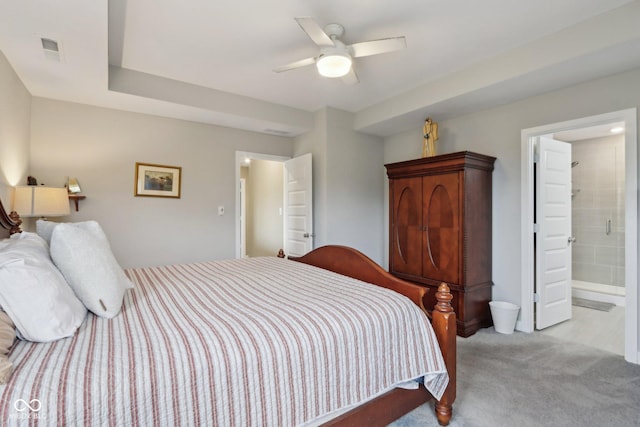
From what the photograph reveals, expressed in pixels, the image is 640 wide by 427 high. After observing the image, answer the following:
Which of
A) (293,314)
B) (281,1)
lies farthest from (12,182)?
(293,314)

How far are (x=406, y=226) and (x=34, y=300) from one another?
320cm

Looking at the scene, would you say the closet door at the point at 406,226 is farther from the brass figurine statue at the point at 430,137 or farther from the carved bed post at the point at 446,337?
the carved bed post at the point at 446,337

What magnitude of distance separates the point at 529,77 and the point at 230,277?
2.85 metres

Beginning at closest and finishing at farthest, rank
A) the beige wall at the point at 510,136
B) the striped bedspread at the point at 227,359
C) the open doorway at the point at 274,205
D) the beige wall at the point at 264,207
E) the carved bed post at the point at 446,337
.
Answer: the striped bedspread at the point at 227,359 → the carved bed post at the point at 446,337 → the beige wall at the point at 510,136 → the open doorway at the point at 274,205 → the beige wall at the point at 264,207

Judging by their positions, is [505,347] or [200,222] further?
[200,222]

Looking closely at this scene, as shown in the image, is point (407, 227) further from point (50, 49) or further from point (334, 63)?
point (50, 49)

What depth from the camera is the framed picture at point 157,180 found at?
11.4 ft

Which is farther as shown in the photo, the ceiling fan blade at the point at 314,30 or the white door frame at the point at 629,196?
the white door frame at the point at 629,196

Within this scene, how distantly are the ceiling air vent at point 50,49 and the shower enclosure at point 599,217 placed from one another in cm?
623

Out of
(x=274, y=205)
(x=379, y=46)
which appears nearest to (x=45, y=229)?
(x=379, y=46)

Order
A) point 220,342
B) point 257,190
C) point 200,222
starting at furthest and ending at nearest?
1. point 257,190
2. point 200,222
3. point 220,342

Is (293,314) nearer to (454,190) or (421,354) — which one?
(421,354)

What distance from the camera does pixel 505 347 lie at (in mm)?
2691

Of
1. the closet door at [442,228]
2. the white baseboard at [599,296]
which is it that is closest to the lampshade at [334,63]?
the closet door at [442,228]
